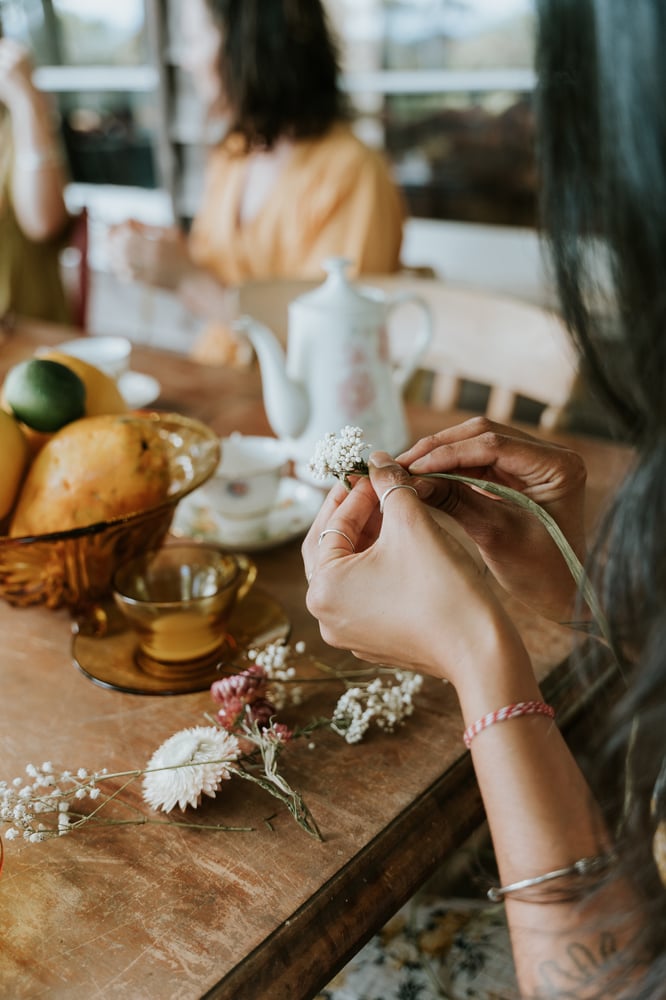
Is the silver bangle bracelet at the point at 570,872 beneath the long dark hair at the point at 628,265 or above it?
beneath

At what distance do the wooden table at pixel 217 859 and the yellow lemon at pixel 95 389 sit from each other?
0.81 feet

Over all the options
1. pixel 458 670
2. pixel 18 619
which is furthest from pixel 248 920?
pixel 18 619

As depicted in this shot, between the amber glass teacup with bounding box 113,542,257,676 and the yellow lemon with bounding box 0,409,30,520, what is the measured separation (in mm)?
119

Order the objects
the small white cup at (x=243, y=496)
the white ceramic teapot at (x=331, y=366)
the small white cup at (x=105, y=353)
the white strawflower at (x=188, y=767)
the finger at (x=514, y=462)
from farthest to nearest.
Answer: the small white cup at (x=105, y=353)
the white ceramic teapot at (x=331, y=366)
the small white cup at (x=243, y=496)
the finger at (x=514, y=462)
the white strawflower at (x=188, y=767)

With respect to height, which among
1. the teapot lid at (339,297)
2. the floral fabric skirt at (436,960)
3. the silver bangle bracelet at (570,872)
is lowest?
the floral fabric skirt at (436,960)

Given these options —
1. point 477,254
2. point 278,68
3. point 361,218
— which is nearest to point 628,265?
point 361,218

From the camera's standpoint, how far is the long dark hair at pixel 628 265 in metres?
Result: 0.50

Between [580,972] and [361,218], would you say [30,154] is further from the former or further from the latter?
[580,972]

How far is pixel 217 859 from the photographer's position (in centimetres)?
58

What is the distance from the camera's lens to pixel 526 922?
56 centimetres

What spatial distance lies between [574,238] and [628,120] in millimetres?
128

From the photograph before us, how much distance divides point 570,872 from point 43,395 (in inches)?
23.8

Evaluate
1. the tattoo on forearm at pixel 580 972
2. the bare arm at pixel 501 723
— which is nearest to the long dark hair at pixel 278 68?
the bare arm at pixel 501 723

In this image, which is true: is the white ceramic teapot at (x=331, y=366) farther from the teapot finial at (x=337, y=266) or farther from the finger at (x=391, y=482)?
the finger at (x=391, y=482)
